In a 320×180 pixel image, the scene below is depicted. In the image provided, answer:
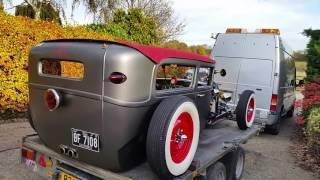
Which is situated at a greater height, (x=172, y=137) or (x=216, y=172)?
(x=172, y=137)

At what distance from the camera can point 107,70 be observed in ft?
9.91

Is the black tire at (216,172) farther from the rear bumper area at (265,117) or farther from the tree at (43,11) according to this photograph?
the tree at (43,11)

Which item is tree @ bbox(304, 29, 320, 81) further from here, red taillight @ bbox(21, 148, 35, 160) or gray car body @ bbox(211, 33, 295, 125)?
red taillight @ bbox(21, 148, 35, 160)

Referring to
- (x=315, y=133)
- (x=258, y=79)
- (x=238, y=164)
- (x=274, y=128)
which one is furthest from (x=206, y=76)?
(x=274, y=128)

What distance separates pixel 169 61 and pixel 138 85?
567 mm

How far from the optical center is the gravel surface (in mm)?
5057

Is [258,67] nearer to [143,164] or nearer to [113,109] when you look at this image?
[143,164]

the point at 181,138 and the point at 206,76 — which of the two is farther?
the point at 206,76

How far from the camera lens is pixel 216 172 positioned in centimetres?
405

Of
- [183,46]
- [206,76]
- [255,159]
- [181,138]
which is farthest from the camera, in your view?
[183,46]

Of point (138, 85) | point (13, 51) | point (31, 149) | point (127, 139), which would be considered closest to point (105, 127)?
point (127, 139)

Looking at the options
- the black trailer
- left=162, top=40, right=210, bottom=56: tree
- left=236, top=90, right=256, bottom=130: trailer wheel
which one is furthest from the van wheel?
left=162, top=40, right=210, bottom=56: tree

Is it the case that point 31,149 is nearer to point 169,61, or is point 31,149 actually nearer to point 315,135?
point 169,61

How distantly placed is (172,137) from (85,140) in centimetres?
80
